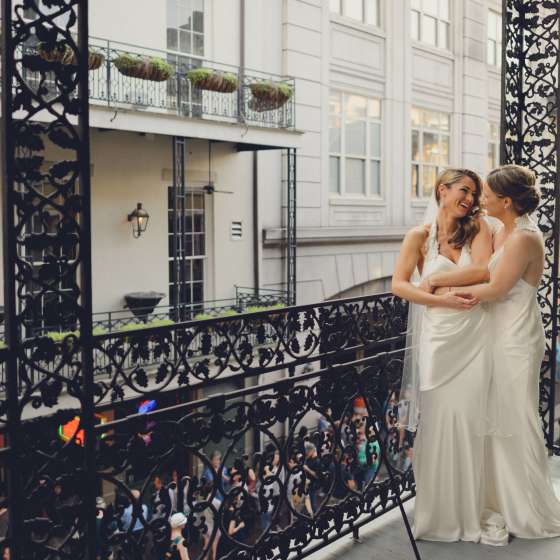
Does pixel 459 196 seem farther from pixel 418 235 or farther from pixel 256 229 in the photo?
pixel 256 229

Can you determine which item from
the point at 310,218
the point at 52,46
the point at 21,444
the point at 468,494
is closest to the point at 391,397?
the point at 468,494

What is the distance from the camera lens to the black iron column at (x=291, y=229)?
1346 centimetres

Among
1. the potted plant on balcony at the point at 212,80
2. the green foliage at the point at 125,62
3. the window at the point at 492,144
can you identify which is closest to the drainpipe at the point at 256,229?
the potted plant on balcony at the point at 212,80

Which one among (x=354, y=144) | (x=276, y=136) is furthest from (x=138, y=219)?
(x=354, y=144)

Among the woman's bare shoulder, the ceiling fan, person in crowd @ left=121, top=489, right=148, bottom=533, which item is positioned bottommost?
person in crowd @ left=121, top=489, right=148, bottom=533

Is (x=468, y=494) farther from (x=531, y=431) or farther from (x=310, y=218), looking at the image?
(x=310, y=218)

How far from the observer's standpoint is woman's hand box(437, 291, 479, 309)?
138 inches

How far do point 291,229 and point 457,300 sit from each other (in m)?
10.6

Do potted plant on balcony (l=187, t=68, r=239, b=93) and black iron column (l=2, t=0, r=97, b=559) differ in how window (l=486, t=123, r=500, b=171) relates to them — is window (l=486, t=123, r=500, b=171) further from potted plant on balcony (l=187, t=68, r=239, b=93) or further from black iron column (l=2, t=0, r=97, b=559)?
black iron column (l=2, t=0, r=97, b=559)

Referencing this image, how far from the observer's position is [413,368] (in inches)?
146

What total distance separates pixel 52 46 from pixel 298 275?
474 inches

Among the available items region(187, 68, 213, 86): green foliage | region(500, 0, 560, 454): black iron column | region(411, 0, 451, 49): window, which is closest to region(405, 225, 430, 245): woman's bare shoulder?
region(500, 0, 560, 454): black iron column

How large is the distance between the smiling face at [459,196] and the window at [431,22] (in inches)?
579

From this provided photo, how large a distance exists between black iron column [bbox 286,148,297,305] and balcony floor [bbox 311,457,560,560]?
9885 millimetres
